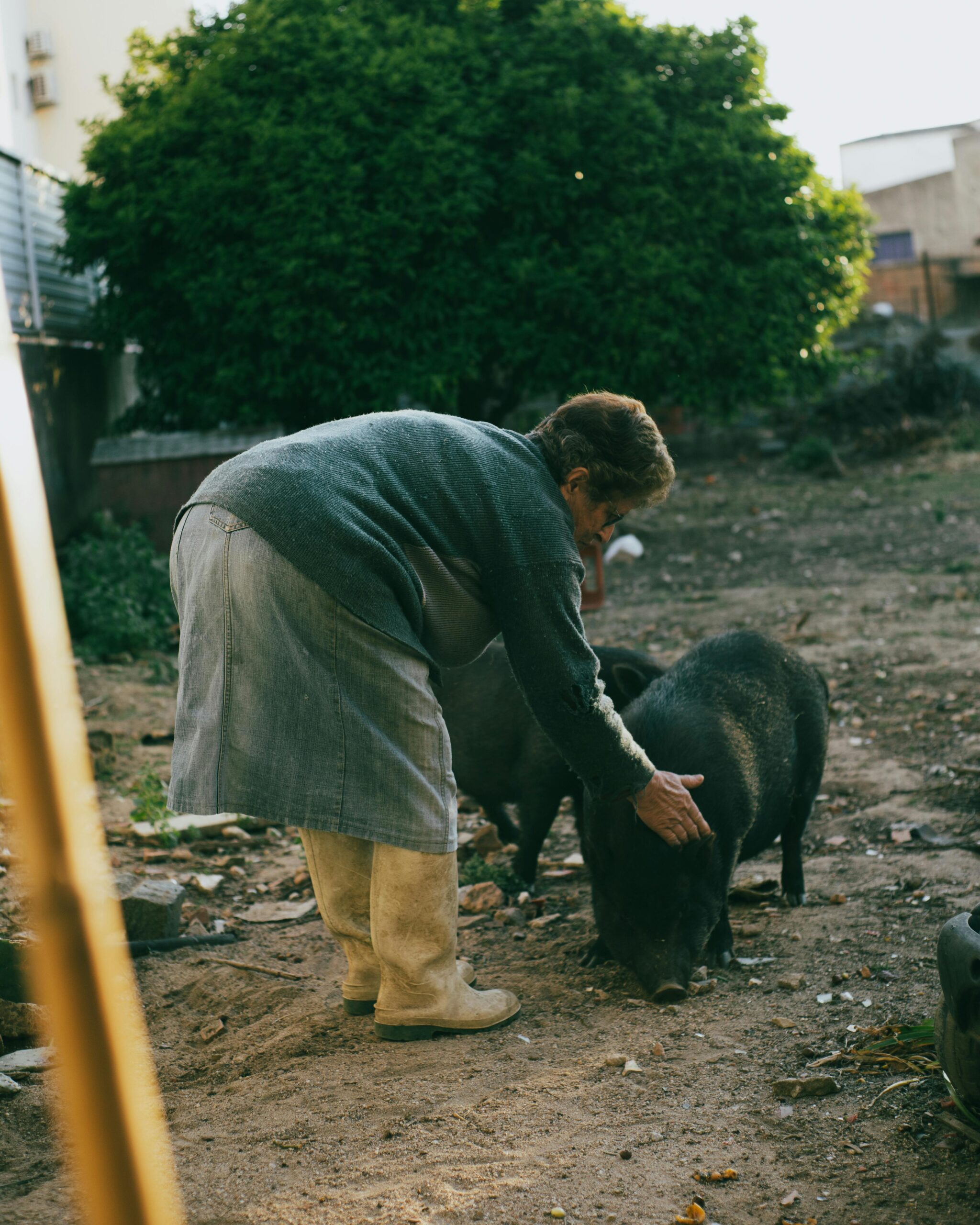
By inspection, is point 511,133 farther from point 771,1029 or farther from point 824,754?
point 771,1029

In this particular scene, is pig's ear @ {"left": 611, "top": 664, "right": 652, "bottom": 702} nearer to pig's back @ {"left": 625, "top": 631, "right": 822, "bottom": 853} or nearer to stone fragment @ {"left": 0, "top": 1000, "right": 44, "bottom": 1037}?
pig's back @ {"left": 625, "top": 631, "right": 822, "bottom": 853}

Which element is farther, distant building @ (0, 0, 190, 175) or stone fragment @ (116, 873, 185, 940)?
distant building @ (0, 0, 190, 175)

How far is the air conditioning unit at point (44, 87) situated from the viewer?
61.0 ft

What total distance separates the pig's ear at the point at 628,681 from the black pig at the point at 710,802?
0.80ft

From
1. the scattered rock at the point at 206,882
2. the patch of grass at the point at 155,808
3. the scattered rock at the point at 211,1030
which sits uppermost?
the patch of grass at the point at 155,808

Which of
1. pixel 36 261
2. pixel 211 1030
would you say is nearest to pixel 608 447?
pixel 211 1030

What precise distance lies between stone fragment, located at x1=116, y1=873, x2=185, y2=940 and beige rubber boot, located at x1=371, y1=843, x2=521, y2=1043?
106cm

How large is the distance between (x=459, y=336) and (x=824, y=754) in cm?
645

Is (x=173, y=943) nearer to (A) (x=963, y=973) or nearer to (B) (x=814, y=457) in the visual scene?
(A) (x=963, y=973)

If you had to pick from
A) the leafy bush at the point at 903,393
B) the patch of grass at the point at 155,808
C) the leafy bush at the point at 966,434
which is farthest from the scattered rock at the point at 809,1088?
the leafy bush at the point at 903,393

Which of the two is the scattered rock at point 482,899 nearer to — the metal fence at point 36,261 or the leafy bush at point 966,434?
the metal fence at point 36,261

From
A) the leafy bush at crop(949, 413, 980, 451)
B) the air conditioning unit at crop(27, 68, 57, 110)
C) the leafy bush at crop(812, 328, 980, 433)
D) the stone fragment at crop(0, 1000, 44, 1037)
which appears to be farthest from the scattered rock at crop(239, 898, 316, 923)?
the air conditioning unit at crop(27, 68, 57, 110)

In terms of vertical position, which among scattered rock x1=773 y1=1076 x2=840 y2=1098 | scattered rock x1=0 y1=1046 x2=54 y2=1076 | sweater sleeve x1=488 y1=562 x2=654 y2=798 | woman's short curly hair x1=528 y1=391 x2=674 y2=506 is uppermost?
woman's short curly hair x1=528 y1=391 x2=674 y2=506

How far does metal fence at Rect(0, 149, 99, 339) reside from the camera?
32.7 feet
